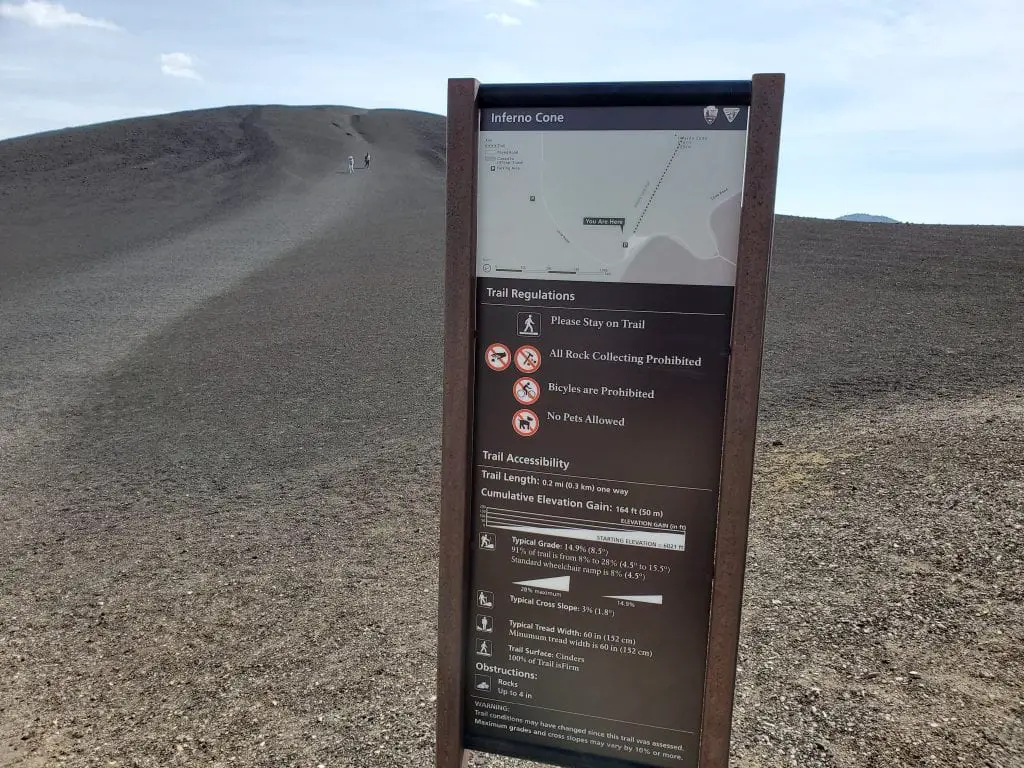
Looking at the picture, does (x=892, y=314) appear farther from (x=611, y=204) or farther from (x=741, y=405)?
(x=611, y=204)

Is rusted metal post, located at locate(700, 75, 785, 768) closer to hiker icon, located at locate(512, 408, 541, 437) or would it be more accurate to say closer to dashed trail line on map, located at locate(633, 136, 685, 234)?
dashed trail line on map, located at locate(633, 136, 685, 234)

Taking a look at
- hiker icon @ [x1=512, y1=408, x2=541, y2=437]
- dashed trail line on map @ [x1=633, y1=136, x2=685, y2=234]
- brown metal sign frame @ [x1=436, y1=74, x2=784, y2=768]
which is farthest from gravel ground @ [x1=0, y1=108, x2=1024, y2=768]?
dashed trail line on map @ [x1=633, y1=136, x2=685, y2=234]

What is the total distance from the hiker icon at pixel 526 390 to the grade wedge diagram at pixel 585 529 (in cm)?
43

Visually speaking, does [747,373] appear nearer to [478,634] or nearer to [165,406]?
[478,634]

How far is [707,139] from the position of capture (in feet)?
8.28

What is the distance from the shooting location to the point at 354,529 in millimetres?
6074

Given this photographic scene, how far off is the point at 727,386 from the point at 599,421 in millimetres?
461

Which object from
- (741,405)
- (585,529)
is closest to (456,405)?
(585,529)

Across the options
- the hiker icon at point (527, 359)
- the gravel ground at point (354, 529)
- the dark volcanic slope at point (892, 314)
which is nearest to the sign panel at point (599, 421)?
the hiker icon at point (527, 359)

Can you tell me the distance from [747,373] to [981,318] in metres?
12.6

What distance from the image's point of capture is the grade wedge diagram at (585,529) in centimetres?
277

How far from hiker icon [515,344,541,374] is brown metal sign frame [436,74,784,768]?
0.18 m

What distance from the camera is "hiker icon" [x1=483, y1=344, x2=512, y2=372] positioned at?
284 centimetres

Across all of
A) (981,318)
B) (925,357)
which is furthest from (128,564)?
(981,318)
